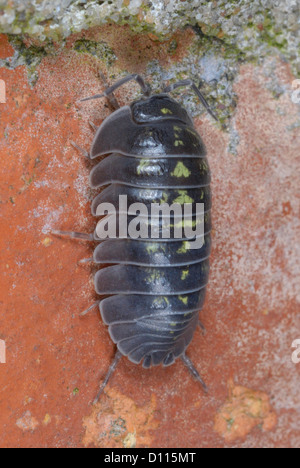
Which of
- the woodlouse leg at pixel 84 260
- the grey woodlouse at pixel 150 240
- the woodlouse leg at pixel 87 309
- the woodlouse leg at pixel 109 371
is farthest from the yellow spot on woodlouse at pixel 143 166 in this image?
the woodlouse leg at pixel 109 371

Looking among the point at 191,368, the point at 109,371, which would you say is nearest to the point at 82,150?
the point at 109,371

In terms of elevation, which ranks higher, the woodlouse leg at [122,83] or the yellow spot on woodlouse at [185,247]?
the woodlouse leg at [122,83]

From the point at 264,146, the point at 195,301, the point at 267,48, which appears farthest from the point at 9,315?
the point at 267,48

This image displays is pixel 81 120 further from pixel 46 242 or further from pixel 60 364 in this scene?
pixel 60 364

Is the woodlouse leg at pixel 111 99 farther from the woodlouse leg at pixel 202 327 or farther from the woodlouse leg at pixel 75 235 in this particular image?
the woodlouse leg at pixel 202 327

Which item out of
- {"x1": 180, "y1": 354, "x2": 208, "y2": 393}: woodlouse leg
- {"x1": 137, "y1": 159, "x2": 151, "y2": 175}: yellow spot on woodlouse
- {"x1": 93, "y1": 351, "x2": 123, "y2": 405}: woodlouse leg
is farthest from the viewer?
{"x1": 180, "y1": 354, "x2": 208, "y2": 393}: woodlouse leg

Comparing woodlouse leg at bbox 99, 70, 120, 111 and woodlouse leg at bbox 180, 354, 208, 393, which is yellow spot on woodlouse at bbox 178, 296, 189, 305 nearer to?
woodlouse leg at bbox 180, 354, 208, 393

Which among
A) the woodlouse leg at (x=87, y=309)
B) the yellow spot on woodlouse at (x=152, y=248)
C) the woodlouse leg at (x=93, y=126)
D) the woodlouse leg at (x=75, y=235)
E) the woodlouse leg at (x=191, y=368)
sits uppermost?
the woodlouse leg at (x=93, y=126)

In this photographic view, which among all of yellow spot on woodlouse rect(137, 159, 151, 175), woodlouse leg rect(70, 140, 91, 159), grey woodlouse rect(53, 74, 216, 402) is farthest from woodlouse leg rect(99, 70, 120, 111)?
yellow spot on woodlouse rect(137, 159, 151, 175)
